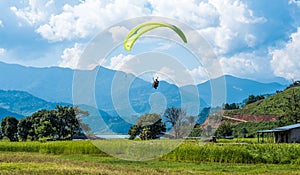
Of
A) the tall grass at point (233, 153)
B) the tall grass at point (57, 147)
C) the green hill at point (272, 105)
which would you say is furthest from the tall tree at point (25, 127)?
the tall grass at point (233, 153)

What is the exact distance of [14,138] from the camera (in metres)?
63.5

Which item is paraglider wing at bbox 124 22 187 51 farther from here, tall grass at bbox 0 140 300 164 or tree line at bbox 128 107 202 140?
tall grass at bbox 0 140 300 164

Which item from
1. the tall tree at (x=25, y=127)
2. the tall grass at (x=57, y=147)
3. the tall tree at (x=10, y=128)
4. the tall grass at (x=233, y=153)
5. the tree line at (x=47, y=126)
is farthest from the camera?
the tall tree at (x=10, y=128)

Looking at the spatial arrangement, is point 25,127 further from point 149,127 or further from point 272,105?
point 149,127

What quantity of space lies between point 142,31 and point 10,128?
51712mm

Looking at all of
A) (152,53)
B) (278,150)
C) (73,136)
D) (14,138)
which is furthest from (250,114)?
(152,53)

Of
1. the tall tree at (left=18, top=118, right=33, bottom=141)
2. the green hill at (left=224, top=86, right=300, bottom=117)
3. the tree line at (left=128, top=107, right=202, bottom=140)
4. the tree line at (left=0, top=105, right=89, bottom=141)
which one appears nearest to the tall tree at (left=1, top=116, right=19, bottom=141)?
the tree line at (left=0, top=105, right=89, bottom=141)

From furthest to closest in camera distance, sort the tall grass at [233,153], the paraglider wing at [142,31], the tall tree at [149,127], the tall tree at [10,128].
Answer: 1. the tall tree at [10,128]
2. the tall grass at [233,153]
3. the tall tree at [149,127]
4. the paraglider wing at [142,31]

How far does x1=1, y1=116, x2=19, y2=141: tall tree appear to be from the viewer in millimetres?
62866

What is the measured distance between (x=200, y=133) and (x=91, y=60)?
1129 cm

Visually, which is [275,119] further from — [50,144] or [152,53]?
[152,53]

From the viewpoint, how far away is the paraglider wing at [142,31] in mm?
15453

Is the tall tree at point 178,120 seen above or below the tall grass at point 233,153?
above

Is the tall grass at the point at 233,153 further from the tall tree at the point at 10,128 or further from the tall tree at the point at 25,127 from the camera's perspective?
the tall tree at the point at 10,128
